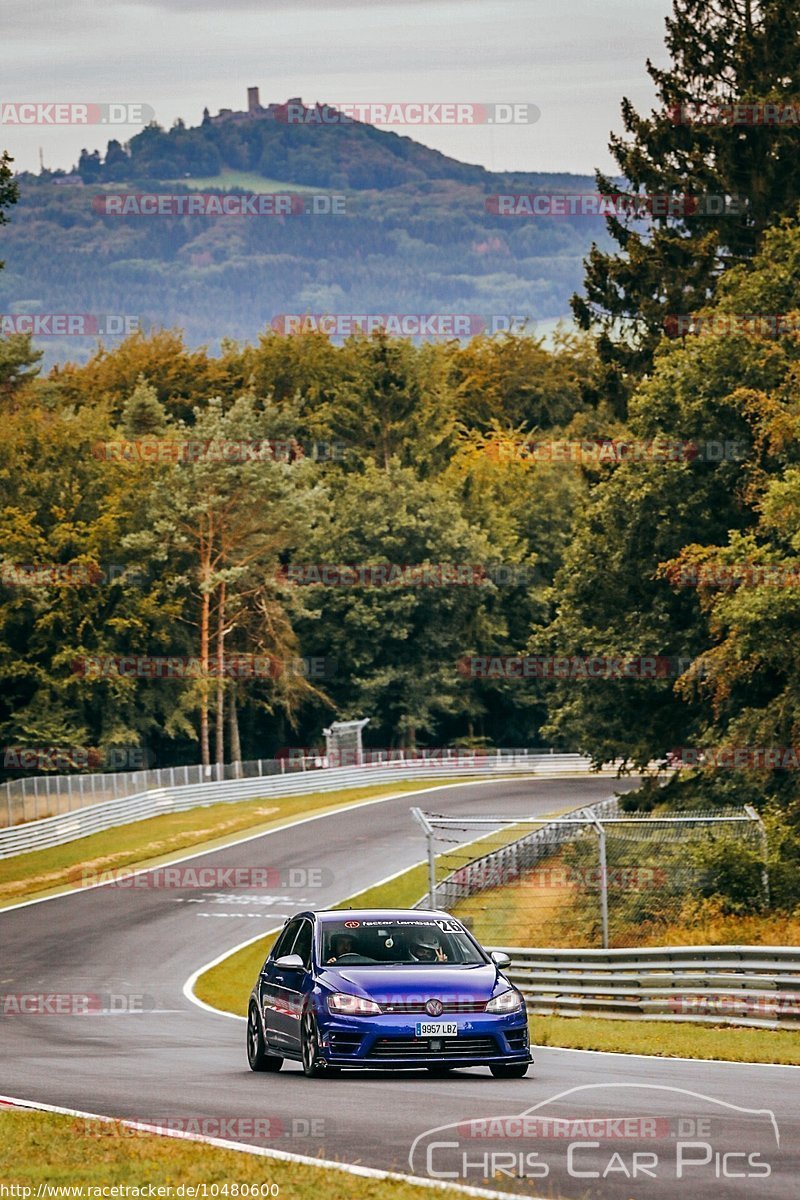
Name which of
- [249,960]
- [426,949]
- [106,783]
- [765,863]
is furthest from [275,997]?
[106,783]

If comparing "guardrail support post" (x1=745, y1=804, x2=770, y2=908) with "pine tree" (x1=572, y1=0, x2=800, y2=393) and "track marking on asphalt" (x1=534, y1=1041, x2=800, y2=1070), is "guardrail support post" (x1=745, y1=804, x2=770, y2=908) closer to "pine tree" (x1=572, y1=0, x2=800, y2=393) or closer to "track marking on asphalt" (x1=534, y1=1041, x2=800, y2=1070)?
"track marking on asphalt" (x1=534, y1=1041, x2=800, y2=1070)

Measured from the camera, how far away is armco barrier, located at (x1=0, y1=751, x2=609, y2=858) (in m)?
59.2

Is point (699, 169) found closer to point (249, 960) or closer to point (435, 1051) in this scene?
point (249, 960)

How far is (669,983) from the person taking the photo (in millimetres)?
23422

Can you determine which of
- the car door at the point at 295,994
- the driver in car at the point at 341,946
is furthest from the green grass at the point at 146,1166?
the driver in car at the point at 341,946

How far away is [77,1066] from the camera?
59.4 ft

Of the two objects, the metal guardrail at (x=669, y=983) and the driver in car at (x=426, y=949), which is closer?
the driver in car at (x=426, y=949)

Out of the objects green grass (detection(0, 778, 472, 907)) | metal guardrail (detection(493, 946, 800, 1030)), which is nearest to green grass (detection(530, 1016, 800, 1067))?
metal guardrail (detection(493, 946, 800, 1030))

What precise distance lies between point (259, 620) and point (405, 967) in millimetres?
69724

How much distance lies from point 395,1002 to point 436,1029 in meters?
0.39

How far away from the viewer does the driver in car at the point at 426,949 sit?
16344mm

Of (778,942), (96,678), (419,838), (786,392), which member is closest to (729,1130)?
(778,942)

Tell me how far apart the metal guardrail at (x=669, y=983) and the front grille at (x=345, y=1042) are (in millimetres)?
6933

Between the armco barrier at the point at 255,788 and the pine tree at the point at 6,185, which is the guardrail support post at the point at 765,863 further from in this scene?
the armco barrier at the point at 255,788
